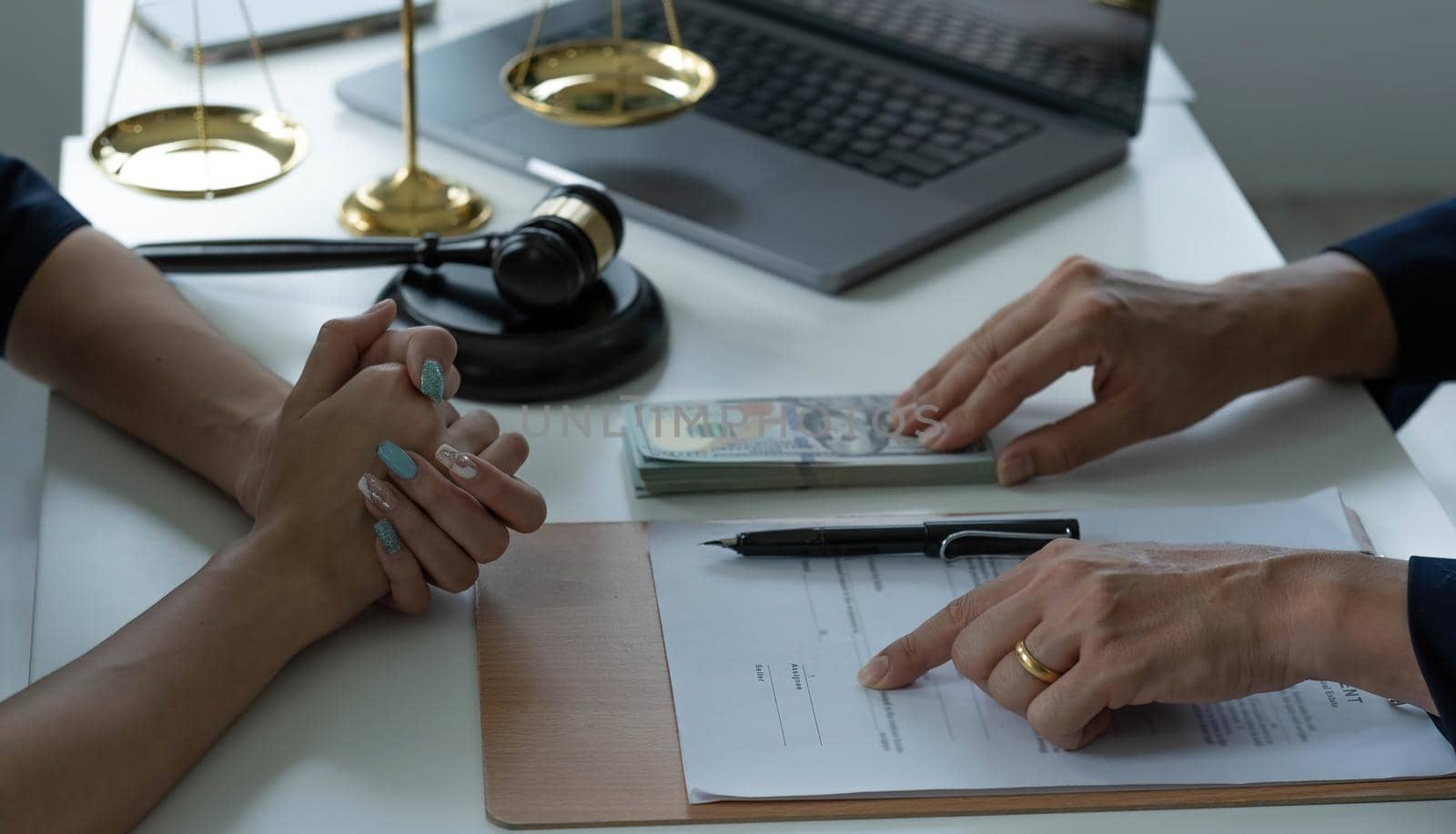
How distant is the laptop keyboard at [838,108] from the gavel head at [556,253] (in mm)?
338

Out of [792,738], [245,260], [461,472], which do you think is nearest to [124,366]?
[245,260]

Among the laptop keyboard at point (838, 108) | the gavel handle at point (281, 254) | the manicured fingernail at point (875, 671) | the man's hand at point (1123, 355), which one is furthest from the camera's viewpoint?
the laptop keyboard at point (838, 108)

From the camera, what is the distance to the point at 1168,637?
78 cm

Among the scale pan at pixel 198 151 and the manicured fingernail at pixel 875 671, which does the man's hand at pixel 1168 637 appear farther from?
the scale pan at pixel 198 151

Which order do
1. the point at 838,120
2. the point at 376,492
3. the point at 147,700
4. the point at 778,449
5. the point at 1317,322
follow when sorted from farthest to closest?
the point at 838,120 → the point at 1317,322 → the point at 778,449 → the point at 376,492 → the point at 147,700

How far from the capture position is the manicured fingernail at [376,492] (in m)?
0.85

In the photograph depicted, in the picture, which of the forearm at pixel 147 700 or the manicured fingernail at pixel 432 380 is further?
the manicured fingernail at pixel 432 380

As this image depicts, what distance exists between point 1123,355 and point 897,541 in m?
0.24

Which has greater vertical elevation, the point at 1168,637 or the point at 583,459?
the point at 1168,637

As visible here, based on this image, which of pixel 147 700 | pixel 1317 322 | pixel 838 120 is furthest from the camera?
pixel 838 120

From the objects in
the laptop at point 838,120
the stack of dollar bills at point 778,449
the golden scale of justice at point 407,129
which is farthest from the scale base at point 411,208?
the stack of dollar bills at point 778,449

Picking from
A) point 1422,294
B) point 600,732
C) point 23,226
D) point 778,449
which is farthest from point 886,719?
point 23,226

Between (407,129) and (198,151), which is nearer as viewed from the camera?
(198,151)

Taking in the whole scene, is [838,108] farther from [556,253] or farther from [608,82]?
[556,253]
